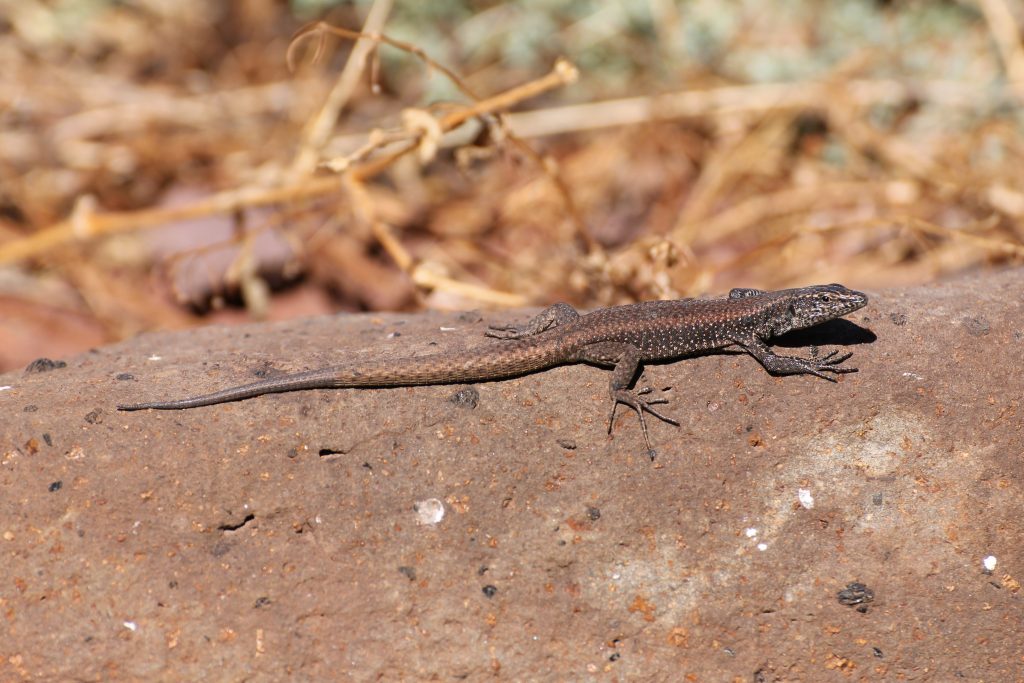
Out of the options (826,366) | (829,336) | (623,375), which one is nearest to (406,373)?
(623,375)

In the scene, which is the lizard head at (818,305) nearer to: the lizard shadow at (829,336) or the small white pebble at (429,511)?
the lizard shadow at (829,336)

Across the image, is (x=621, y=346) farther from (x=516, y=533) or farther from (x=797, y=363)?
(x=516, y=533)

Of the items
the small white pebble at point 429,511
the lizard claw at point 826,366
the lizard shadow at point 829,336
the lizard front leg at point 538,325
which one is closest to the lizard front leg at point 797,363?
the lizard claw at point 826,366

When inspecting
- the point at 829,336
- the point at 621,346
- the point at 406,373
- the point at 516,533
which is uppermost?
the point at 406,373

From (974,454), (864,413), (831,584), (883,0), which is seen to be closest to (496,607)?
(831,584)

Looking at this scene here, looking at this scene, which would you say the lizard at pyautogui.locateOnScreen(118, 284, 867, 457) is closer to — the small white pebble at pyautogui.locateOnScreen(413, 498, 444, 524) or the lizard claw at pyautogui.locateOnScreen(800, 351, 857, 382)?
the lizard claw at pyautogui.locateOnScreen(800, 351, 857, 382)

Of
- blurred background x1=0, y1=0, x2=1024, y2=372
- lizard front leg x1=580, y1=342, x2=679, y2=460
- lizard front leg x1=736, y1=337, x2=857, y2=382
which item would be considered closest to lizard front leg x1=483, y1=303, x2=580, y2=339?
lizard front leg x1=580, y1=342, x2=679, y2=460
